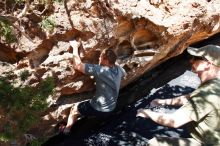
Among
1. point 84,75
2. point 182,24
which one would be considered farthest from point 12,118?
point 182,24

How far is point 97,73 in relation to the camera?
4355 millimetres

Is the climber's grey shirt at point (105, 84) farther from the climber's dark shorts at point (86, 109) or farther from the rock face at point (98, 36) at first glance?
the rock face at point (98, 36)

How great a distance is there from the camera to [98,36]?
4.50 meters

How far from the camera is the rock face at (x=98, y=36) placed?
4148 mm

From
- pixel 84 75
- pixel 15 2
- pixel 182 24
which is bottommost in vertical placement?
pixel 84 75

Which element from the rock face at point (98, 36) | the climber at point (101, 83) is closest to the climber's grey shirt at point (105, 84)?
the climber at point (101, 83)

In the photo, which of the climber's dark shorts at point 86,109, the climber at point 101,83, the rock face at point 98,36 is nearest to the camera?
the rock face at point 98,36

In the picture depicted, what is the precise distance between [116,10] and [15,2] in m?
1.17

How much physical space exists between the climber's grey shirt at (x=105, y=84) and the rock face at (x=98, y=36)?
0.19 metres

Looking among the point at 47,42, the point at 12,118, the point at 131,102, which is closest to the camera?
the point at 12,118

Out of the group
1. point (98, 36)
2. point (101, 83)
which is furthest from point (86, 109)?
point (98, 36)

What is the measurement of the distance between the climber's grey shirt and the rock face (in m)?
0.19

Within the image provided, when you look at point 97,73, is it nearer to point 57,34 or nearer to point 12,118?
point 57,34

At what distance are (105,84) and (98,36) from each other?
0.54 metres
